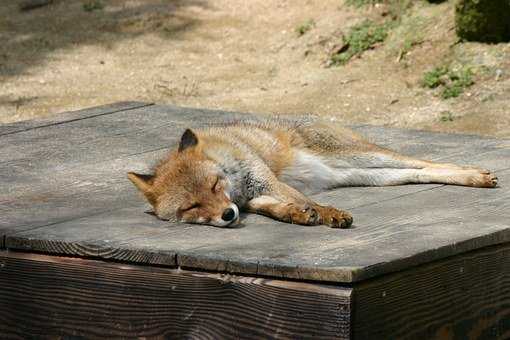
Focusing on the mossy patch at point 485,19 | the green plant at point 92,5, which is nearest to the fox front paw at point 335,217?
the mossy patch at point 485,19

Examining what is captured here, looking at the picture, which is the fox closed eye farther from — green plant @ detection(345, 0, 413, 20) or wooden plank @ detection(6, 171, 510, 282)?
green plant @ detection(345, 0, 413, 20)

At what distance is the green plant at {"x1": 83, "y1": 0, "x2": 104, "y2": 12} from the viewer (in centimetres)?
1377

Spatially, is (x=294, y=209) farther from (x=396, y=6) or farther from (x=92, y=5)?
(x=92, y=5)

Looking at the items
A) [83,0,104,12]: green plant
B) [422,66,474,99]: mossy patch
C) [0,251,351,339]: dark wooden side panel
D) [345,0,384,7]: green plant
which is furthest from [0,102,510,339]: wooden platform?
[83,0,104,12]: green plant

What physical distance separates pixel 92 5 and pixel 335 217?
33.4 ft

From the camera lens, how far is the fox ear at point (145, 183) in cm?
463

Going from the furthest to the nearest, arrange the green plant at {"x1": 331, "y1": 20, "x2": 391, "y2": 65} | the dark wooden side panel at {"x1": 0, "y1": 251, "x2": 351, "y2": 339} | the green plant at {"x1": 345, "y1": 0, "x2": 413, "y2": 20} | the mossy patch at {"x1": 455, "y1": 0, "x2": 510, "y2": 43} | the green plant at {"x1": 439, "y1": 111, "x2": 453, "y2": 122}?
the green plant at {"x1": 345, "y1": 0, "x2": 413, "y2": 20}
the green plant at {"x1": 331, "y1": 20, "x2": 391, "y2": 65}
the mossy patch at {"x1": 455, "y1": 0, "x2": 510, "y2": 43}
the green plant at {"x1": 439, "y1": 111, "x2": 453, "y2": 122}
the dark wooden side panel at {"x1": 0, "y1": 251, "x2": 351, "y2": 339}

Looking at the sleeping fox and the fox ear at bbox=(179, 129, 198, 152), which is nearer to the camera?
the sleeping fox

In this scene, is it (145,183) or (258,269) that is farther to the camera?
(145,183)

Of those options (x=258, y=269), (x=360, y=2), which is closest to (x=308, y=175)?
(x=258, y=269)

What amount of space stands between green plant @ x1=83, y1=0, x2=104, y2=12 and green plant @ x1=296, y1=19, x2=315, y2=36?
2.95m

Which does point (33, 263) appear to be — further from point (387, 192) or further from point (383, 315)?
point (387, 192)

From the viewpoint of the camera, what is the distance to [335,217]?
4238mm

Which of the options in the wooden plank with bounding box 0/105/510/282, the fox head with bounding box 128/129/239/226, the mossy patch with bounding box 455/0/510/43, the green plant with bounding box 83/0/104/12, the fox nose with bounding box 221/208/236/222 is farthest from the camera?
the green plant with bounding box 83/0/104/12
